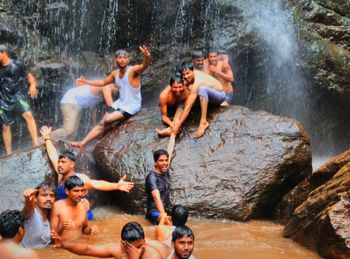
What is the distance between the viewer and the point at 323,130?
440 inches

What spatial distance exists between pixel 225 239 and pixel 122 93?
334cm

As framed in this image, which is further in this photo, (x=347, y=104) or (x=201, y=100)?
(x=347, y=104)

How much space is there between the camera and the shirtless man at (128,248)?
4.66 metres

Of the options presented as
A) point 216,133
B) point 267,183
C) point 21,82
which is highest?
point 21,82

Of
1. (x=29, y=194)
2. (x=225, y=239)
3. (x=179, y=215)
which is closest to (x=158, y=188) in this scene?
(x=225, y=239)

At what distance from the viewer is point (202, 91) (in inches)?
317

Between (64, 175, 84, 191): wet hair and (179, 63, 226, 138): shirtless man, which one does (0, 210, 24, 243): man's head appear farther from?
(179, 63, 226, 138): shirtless man

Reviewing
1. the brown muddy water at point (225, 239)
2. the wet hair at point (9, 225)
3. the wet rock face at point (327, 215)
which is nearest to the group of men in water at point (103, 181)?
the wet hair at point (9, 225)

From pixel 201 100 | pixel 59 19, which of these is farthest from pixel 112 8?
pixel 201 100

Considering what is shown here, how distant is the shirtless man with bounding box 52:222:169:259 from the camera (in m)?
4.66

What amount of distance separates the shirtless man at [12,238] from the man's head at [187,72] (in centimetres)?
403

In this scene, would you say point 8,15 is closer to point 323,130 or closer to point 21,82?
point 21,82

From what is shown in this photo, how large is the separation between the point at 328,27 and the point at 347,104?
1581mm

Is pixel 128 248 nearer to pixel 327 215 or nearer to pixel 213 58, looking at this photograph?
pixel 327 215
